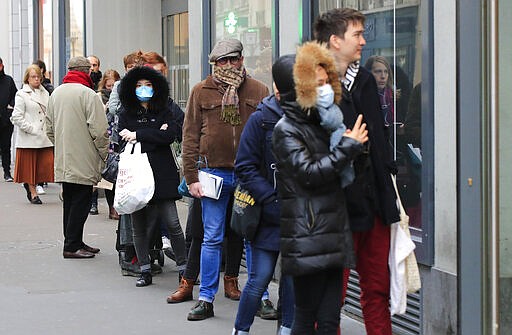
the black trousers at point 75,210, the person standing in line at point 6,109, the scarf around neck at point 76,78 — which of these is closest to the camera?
the black trousers at point 75,210

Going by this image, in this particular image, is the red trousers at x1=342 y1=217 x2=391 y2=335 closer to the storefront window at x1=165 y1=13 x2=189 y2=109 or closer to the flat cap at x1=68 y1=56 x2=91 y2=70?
the flat cap at x1=68 y1=56 x2=91 y2=70

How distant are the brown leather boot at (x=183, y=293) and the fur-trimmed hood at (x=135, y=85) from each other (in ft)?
4.59

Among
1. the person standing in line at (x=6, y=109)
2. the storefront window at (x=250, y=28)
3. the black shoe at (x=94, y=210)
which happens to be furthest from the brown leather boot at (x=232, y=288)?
the person standing in line at (x=6, y=109)

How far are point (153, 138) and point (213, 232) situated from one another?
1249 millimetres

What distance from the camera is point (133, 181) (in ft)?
26.5

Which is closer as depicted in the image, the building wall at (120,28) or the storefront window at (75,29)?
the building wall at (120,28)

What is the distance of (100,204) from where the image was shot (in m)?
14.2

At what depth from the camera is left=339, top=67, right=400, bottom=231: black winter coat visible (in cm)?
509

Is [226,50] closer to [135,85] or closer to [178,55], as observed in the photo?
[135,85]

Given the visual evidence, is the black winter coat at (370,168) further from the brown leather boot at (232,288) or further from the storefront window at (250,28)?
the storefront window at (250,28)

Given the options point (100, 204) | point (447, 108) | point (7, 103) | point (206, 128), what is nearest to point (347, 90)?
point (447, 108)

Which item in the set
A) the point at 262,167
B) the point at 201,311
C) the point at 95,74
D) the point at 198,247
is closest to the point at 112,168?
the point at 198,247

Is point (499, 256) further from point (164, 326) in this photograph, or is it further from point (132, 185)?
point (132, 185)

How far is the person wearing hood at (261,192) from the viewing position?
5.90m
